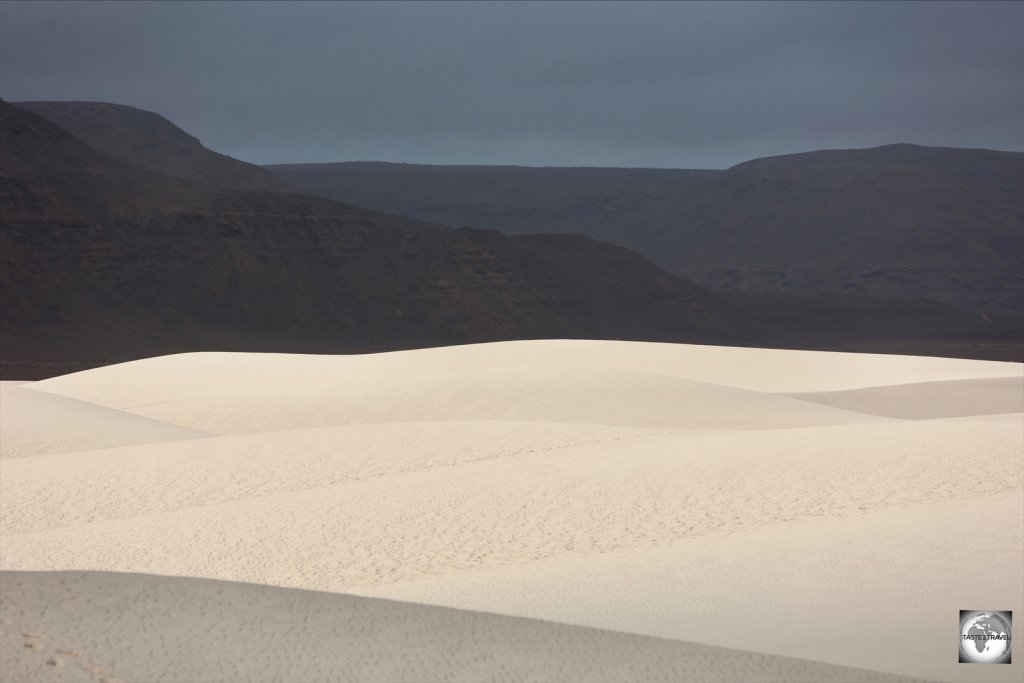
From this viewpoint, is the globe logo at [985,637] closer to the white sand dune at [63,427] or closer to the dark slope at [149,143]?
the white sand dune at [63,427]

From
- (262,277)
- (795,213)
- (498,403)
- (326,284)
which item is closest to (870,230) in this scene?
(795,213)

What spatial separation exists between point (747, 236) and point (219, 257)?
60.1 metres

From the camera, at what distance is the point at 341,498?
10.9 m

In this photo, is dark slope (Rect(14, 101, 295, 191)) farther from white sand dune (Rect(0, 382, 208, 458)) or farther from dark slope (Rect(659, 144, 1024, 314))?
white sand dune (Rect(0, 382, 208, 458))

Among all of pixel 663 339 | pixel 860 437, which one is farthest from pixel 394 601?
pixel 663 339

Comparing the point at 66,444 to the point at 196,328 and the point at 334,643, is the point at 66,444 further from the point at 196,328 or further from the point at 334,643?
the point at 196,328

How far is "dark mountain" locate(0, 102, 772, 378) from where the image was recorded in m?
54.2

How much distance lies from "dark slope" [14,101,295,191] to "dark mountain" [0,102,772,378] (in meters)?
22.7

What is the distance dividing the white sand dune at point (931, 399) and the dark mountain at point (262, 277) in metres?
32.2

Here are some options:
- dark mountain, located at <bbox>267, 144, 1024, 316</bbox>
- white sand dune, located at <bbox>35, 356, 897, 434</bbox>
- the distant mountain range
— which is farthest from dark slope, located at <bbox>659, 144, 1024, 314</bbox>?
white sand dune, located at <bbox>35, 356, 897, 434</bbox>

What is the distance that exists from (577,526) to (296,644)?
13.7 ft

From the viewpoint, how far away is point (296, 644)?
5.79 m

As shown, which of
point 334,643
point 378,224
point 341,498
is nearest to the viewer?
point 334,643

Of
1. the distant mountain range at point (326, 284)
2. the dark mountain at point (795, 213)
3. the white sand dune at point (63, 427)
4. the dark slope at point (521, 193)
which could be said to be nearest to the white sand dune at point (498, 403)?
the white sand dune at point (63, 427)
